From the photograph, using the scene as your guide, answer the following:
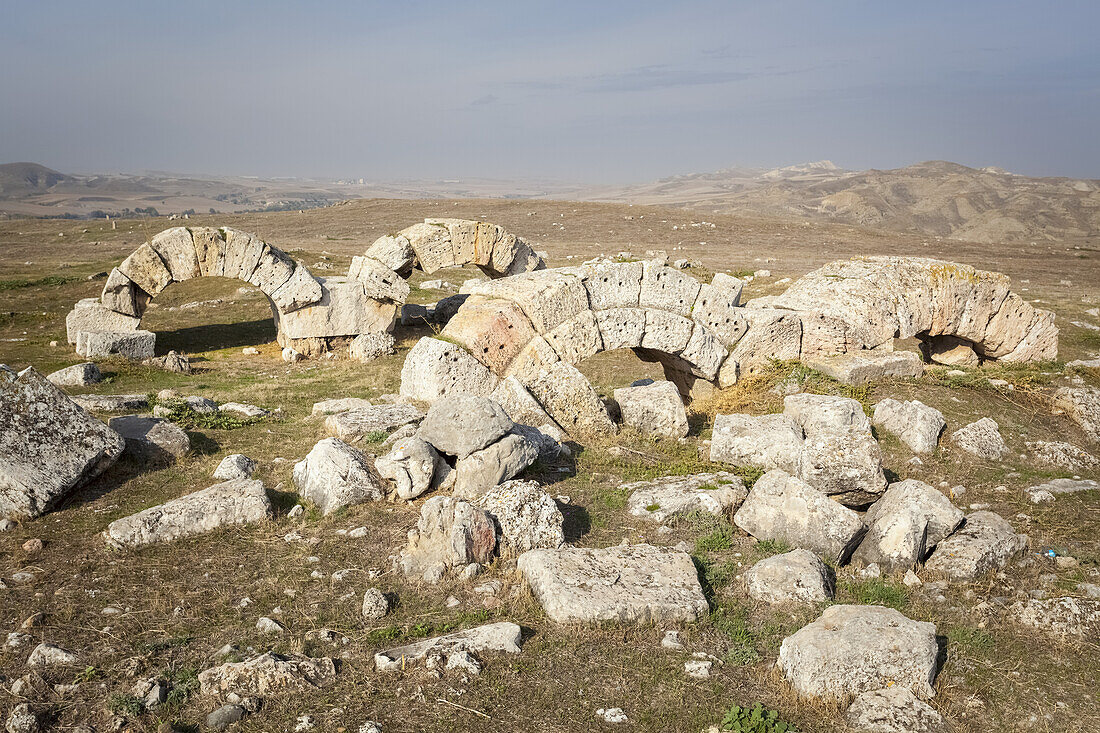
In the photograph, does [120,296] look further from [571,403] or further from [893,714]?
[893,714]

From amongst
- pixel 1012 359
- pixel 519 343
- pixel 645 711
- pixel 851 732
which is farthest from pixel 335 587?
pixel 1012 359

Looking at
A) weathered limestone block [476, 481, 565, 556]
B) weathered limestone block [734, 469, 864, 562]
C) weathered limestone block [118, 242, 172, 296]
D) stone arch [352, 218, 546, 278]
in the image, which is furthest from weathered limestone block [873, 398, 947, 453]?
weathered limestone block [118, 242, 172, 296]

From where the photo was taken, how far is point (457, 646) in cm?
458

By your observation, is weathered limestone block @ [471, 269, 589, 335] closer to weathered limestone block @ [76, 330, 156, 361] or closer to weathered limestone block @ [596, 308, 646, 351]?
weathered limestone block @ [596, 308, 646, 351]

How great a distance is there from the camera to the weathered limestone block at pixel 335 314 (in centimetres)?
1425

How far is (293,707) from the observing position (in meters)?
4.10

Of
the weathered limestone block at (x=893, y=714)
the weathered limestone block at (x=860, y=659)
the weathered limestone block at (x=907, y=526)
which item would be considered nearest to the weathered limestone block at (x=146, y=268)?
the weathered limestone block at (x=907, y=526)

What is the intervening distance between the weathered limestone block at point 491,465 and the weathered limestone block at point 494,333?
2.11 m

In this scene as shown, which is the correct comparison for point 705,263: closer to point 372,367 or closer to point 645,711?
point 372,367

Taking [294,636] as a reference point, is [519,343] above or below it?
above

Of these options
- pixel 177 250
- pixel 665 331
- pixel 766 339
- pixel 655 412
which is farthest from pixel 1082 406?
pixel 177 250

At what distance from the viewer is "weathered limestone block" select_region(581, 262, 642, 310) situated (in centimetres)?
920

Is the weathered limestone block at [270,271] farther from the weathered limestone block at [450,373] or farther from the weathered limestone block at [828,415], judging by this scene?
the weathered limestone block at [828,415]

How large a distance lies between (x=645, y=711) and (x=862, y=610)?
1.68 m
